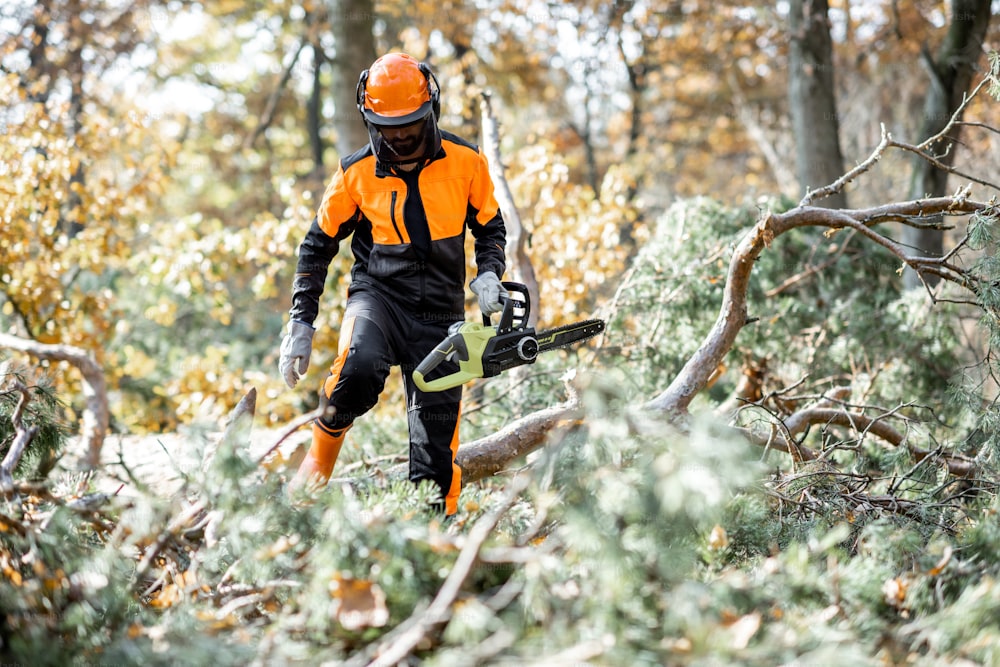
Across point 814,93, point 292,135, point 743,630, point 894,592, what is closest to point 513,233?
point 894,592

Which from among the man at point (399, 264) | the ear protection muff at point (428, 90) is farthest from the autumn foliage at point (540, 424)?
the ear protection muff at point (428, 90)

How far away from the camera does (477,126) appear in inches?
412

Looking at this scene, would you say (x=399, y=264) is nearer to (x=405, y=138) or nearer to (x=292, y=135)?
(x=405, y=138)

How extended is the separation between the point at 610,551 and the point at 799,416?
2.23 m

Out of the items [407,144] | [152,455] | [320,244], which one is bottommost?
[152,455]

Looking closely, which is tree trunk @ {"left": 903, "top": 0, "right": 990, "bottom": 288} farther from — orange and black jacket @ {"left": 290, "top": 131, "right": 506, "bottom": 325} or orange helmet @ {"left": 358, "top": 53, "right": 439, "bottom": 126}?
orange helmet @ {"left": 358, "top": 53, "right": 439, "bottom": 126}

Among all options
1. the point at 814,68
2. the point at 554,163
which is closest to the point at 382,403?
the point at 554,163

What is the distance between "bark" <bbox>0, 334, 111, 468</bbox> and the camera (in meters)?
4.36

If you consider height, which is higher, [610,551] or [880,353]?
[610,551]

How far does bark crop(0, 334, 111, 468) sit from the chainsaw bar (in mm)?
2908

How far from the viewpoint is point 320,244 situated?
3.06 metres

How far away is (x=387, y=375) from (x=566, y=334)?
68cm

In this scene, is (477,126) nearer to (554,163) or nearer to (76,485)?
(554,163)

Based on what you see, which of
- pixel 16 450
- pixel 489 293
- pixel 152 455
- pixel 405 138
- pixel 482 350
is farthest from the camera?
pixel 152 455
